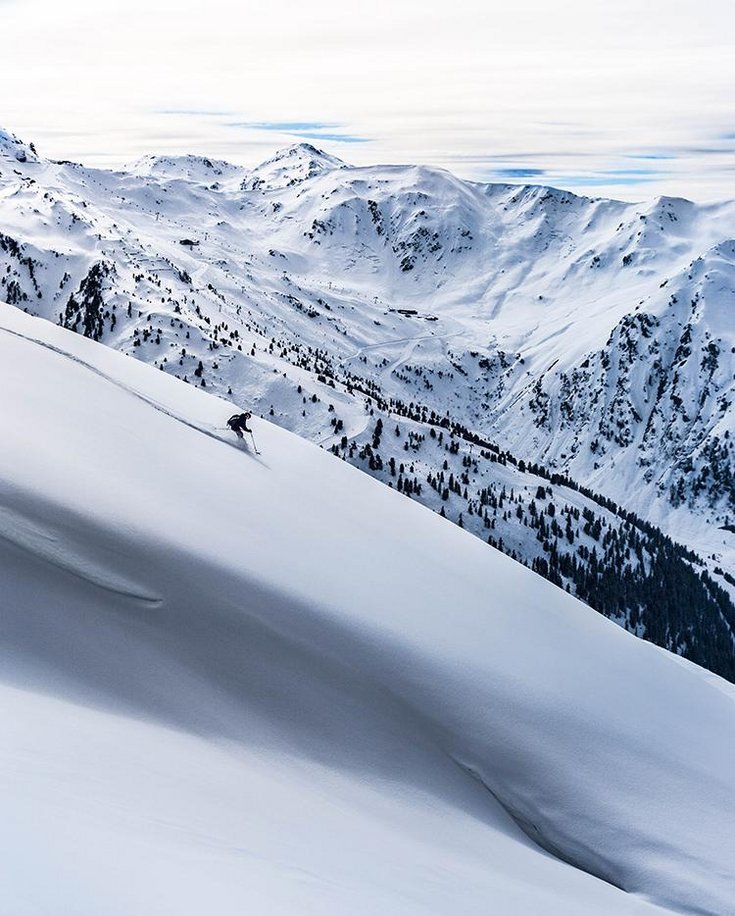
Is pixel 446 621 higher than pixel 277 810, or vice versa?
pixel 446 621

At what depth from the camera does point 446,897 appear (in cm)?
933

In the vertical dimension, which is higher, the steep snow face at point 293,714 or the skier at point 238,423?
the skier at point 238,423

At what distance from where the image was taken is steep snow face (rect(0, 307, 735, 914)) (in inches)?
311

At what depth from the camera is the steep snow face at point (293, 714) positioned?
7902 mm

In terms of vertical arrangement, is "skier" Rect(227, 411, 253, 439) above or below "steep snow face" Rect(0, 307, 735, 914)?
above

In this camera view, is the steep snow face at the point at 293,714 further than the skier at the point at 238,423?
No

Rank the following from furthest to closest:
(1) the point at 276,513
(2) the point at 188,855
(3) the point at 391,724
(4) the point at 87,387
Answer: (4) the point at 87,387
(1) the point at 276,513
(3) the point at 391,724
(2) the point at 188,855

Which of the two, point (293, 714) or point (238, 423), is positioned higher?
point (238, 423)

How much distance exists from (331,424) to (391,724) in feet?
325

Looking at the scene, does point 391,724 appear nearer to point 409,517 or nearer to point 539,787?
point 539,787

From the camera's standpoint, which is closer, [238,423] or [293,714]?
[293,714]

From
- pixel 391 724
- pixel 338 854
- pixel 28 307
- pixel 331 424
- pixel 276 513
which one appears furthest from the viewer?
pixel 28 307

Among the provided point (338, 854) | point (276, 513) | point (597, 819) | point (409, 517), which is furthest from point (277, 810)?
point (409, 517)

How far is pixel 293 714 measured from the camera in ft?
40.4
